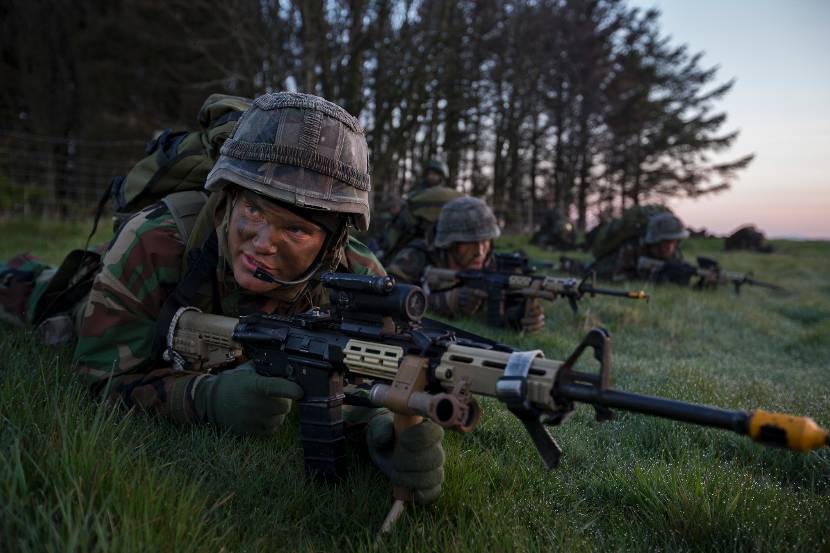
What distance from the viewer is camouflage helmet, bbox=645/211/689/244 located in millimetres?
11594

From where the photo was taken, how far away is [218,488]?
7.34 feet

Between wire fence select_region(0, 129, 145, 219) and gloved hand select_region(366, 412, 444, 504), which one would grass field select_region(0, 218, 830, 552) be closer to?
gloved hand select_region(366, 412, 444, 504)

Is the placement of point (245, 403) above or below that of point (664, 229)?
below

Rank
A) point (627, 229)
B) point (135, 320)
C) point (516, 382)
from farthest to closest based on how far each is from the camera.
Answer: point (627, 229) < point (135, 320) < point (516, 382)

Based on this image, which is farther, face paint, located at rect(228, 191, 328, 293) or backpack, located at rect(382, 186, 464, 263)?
backpack, located at rect(382, 186, 464, 263)

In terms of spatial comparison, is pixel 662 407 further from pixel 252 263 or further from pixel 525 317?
pixel 525 317

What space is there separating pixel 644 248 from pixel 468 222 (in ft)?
22.1

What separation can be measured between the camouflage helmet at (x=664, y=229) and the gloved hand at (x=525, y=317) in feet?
20.7

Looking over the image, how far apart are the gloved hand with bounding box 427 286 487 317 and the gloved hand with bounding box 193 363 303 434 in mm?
4423

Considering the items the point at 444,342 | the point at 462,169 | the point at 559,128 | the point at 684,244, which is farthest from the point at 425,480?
the point at 559,128

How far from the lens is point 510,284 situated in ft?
21.8

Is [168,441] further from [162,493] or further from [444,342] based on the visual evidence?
[444,342]

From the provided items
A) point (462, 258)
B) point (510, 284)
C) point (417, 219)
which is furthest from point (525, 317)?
point (417, 219)

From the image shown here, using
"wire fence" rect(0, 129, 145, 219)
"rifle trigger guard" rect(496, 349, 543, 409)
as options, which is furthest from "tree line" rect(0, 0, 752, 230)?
"rifle trigger guard" rect(496, 349, 543, 409)
